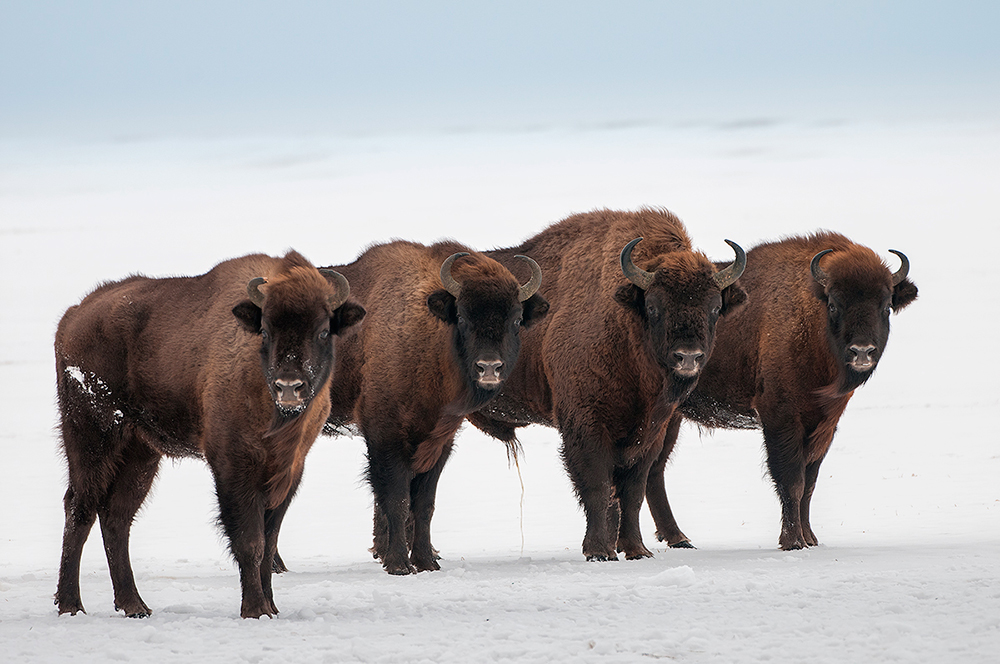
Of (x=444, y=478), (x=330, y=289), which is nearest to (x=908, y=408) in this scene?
(x=444, y=478)

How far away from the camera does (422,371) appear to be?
1065cm

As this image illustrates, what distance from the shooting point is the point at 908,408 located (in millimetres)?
28516

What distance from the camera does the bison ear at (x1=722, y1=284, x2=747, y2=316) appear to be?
10.9 metres

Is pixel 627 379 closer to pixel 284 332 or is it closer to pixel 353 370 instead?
pixel 353 370

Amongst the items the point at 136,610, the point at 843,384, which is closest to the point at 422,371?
the point at 136,610

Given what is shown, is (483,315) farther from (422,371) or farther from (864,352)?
(864,352)

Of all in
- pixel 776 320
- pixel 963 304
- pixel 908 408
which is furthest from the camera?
pixel 963 304

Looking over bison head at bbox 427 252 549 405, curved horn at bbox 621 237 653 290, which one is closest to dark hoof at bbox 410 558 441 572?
bison head at bbox 427 252 549 405

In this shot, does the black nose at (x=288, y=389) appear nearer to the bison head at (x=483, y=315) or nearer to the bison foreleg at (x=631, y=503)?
the bison head at (x=483, y=315)

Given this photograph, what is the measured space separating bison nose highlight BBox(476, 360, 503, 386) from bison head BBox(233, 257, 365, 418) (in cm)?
211

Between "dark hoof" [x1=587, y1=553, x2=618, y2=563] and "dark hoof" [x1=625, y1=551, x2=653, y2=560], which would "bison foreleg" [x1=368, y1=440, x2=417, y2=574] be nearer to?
"dark hoof" [x1=587, y1=553, x2=618, y2=563]

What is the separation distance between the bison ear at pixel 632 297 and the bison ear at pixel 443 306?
1482mm

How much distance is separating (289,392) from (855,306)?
5.88 meters

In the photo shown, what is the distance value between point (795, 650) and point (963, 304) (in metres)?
46.5
